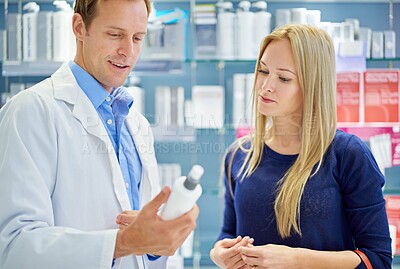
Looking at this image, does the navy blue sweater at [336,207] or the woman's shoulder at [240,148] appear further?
the woman's shoulder at [240,148]

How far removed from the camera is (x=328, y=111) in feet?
6.01

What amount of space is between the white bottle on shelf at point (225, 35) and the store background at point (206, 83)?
0.05 metres

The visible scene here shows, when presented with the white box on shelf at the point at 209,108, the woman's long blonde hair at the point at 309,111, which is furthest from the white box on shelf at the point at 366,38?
the woman's long blonde hair at the point at 309,111

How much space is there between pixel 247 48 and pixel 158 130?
2.11 feet

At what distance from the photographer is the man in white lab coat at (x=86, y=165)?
124 cm

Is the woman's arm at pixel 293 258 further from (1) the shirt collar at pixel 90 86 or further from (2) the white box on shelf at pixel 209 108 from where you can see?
(2) the white box on shelf at pixel 209 108

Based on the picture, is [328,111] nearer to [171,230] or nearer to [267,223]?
[267,223]

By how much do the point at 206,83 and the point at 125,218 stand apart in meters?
1.81

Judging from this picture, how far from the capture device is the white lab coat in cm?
124

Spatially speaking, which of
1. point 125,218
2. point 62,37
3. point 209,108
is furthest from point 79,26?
point 209,108

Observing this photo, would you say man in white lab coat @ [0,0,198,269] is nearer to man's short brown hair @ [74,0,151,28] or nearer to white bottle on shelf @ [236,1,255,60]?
man's short brown hair @ [74,0,151,28]

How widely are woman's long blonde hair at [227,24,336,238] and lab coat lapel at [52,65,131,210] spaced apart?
1.78 feet

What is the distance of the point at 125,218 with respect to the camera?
1.42m

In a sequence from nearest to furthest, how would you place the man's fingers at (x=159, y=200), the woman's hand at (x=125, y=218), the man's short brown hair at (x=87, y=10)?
the man's fingers at (x=159, y=200), the woman's hand at (x=125, y=218), the man's short brown hair at (x=87, y=10)
